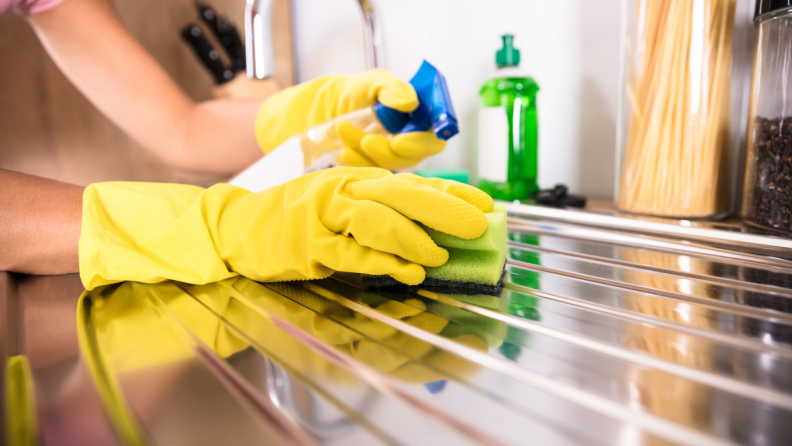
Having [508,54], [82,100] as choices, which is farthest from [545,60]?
[82,100]

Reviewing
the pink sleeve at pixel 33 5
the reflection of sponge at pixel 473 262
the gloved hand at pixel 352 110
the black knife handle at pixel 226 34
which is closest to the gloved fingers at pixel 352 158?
the gloved hand at pixel 352 110

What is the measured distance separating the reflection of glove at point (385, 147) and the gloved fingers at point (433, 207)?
11.9 inches

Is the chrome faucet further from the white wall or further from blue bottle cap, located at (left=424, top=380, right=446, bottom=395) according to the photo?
blue bottle cap, located at (left=424, top=380, right=446, bottom=395)

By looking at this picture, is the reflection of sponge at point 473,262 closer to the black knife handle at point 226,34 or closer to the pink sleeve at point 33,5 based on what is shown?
the pink sleeve at point 33,5

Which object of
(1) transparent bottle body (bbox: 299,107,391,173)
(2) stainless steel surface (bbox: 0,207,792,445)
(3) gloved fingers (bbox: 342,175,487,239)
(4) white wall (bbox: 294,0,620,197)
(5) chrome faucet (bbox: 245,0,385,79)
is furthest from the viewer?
(5) chrome faucet (bbox: 245,0,385,79)

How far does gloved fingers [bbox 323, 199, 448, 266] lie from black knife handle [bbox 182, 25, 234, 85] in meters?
1.13

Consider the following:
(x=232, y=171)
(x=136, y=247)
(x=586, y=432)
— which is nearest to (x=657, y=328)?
(x=586, y=432)

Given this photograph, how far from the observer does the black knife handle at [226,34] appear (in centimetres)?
139

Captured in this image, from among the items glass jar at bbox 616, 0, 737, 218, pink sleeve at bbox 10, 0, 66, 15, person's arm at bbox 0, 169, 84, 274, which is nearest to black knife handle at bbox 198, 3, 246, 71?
pink sleeve at bbox 10, 0, 66, 15

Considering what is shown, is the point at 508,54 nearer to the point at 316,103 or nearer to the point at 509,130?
the point at 509,130

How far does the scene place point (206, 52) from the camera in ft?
4.42

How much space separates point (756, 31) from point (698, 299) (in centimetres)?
44

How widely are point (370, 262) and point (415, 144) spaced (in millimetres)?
332

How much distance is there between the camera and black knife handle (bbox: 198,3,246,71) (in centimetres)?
139
